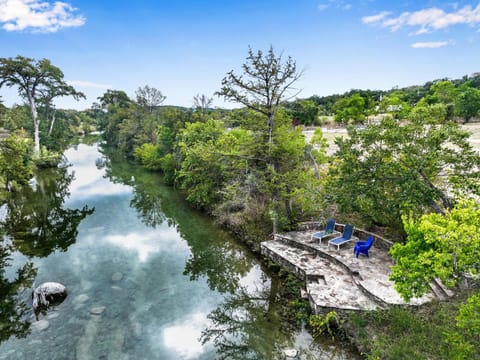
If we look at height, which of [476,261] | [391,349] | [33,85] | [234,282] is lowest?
[234,282]

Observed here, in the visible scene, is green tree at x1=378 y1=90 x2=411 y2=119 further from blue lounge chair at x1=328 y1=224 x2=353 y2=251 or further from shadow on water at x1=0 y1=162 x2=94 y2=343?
shadow on water at x1=0 y1=162 x2=94 y2=343

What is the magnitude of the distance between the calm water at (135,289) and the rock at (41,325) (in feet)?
0.10

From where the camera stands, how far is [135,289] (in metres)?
10.6

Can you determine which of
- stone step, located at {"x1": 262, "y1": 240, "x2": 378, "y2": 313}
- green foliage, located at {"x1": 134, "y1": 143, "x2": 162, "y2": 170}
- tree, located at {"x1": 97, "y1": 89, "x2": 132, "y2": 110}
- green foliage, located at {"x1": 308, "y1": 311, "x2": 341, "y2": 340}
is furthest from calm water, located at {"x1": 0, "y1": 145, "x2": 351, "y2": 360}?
tree, located at {"x1": 97, "y1": 89, "x2": 132, "y2": 110}

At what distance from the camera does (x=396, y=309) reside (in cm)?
744

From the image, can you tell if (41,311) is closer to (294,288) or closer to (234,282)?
(234,282)

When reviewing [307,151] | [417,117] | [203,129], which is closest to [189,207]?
[203,129]

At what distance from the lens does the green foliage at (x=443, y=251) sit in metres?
4.81

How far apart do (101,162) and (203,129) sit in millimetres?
24734

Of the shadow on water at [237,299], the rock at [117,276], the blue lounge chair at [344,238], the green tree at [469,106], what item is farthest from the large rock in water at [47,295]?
the green tree at [469,106]

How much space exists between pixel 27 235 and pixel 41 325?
9175 mm

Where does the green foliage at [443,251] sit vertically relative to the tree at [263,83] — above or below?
below

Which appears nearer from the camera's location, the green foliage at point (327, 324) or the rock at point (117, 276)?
the green foliage at point (327, 324)

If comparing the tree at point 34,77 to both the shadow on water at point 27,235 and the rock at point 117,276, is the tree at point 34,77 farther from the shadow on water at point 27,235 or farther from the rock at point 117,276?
the rock at point 117,276
